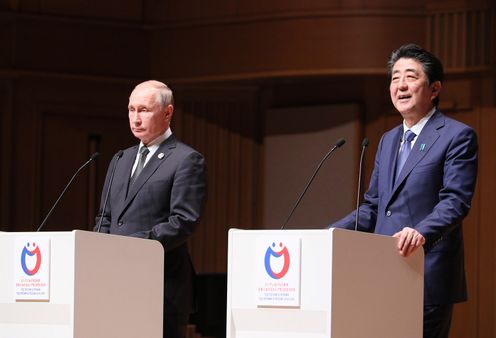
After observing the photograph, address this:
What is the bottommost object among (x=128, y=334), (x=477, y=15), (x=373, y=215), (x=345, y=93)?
(x=128, y=334)

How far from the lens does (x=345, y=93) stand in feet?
26.3

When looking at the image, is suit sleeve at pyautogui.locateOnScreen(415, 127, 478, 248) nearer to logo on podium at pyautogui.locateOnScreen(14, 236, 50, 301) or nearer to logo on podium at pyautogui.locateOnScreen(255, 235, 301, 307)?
logo on podium at pyautogui.locateOnScreen(255, 235, 301, 307)

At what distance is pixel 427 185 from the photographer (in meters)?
3.75

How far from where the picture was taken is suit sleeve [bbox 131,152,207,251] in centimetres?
411

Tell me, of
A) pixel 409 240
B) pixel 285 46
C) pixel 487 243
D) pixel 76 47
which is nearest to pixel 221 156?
pixel 285 46

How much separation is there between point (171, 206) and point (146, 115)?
1.41 ft

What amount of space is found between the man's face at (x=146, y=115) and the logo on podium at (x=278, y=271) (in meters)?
1.24

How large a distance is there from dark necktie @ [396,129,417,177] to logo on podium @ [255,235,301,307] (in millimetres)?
750

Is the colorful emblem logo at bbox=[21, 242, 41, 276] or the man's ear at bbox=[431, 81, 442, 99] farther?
the man's ear at bbox=[431, 81, 442, 99]

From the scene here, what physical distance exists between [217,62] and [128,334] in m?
4.48

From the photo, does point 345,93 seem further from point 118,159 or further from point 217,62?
point 118,159

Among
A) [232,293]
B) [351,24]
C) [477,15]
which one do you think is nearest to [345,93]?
[351,24]

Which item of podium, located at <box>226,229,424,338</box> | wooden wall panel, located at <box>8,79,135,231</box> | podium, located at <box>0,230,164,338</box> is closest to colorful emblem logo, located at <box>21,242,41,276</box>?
podium, located at <box>0,230,164,338</box>

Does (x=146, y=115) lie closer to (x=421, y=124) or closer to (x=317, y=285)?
(x=421, y=124)
